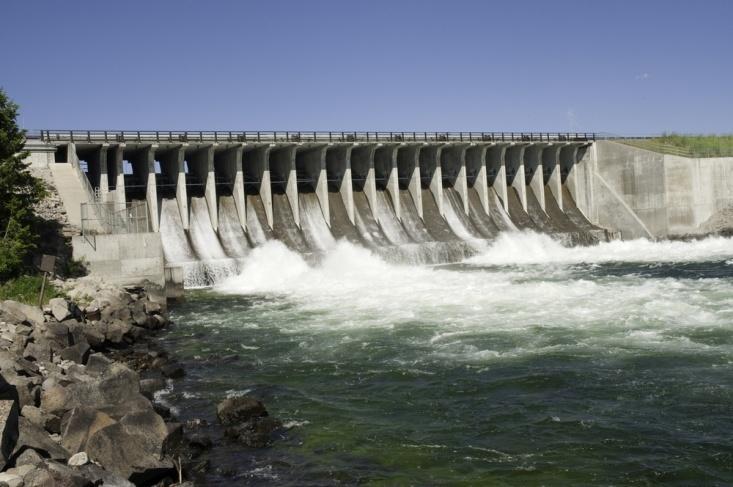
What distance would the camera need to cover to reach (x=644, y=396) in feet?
44.0

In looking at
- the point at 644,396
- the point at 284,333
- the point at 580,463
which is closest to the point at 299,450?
the point at 580,463

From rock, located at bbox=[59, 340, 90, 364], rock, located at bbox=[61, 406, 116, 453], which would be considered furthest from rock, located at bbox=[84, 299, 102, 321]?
rock, located at bbox=[61, 406, 116, 453]

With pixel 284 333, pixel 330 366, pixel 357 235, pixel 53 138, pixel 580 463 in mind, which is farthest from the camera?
pixel 357 235

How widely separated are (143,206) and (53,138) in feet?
25.1

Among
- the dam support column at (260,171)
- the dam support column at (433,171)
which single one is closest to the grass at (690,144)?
the dam support column at (433,171)

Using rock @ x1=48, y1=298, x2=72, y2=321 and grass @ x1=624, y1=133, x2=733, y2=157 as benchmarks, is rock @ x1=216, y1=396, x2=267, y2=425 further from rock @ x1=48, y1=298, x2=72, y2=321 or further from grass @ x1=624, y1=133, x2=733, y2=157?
grass @ x1=624, y1=133, x2=733, y2=157

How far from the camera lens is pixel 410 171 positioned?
1925 inches

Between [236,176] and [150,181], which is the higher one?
[236,176]

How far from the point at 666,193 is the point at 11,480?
47.7 metres

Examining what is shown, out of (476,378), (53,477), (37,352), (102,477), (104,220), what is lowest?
(476,378)

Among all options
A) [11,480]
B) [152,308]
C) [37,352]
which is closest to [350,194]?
[152,308]

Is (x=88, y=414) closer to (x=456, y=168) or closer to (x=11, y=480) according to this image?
(x=11, y=480)

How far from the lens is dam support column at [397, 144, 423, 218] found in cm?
4772

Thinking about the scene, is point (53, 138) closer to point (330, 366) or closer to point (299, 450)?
point (330, 366)
